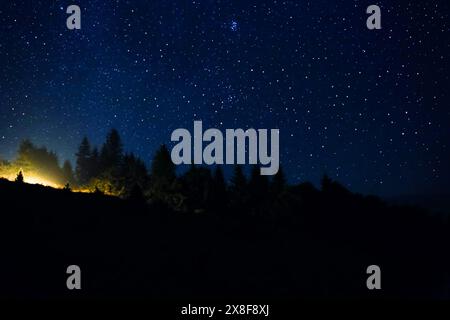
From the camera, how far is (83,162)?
204 ft

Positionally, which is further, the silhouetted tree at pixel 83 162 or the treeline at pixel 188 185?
the silhouetted tree at pixel 83 162

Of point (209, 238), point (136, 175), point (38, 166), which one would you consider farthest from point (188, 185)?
point (38, 166)

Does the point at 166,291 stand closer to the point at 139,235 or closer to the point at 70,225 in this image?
the point at 139,235

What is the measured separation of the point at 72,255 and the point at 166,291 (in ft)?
18.7

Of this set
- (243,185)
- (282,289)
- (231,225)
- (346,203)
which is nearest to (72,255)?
(282,289)

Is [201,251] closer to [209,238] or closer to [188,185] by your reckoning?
[209,238]

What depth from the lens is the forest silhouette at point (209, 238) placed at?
1969cm

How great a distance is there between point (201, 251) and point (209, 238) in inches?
136

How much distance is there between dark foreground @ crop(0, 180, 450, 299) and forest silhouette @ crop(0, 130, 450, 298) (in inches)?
3.9

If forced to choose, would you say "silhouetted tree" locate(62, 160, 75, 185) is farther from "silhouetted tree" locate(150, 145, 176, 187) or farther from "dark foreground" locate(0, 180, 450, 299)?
"dark foreground" locate(0, 180, 450, 299)

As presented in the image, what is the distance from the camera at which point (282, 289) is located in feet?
72.9

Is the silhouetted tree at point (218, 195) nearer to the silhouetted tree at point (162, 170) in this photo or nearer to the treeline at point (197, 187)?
the treeline at point (197, 187)

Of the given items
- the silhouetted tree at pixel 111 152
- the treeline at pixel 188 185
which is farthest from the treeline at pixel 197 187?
the silhouetted tree at pixel 111 152

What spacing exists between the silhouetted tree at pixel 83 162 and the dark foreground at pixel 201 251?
99.1 ft
